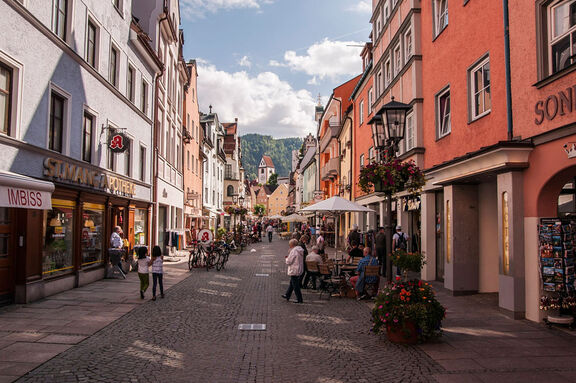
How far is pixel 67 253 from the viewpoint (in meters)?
12.9

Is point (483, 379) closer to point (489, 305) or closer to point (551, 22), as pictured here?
point (489, 305)

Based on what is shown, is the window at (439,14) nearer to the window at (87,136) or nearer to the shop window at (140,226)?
the window at (87,136)

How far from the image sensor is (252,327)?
28.1 feet

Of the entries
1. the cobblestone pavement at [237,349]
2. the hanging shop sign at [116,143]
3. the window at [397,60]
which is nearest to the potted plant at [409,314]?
the cobblestone pavement at [237,349]

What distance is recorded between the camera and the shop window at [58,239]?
11523 millimetres

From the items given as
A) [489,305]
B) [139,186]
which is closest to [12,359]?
[489,305]

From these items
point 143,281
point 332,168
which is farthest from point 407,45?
point 332,168

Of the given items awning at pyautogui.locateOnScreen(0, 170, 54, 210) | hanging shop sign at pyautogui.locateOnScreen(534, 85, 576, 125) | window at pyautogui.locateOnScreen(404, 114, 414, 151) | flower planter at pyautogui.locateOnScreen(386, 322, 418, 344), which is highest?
window at pyautogui.locateOnScreen(404, 114, 414, 151)

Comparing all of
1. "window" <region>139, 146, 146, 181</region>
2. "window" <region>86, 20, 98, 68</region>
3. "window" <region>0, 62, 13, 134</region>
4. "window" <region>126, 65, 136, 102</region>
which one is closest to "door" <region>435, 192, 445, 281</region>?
"window" <region>0, 62, 13, 134</region>

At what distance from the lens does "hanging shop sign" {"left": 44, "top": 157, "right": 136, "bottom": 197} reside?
447 inches

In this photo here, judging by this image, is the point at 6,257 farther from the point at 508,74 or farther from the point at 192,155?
the point at 192,155

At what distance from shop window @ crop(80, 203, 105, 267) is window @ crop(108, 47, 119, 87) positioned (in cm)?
473

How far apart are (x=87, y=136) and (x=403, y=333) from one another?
1162 cm

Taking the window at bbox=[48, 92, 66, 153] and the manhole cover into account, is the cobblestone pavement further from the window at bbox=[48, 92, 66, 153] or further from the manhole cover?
the window at bbox=[48, 92, 66, 153]
